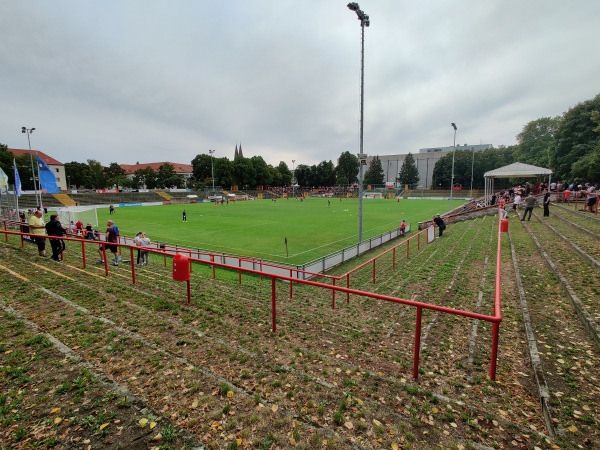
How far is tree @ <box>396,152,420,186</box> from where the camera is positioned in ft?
387

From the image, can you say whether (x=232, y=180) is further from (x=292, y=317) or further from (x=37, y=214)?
(x=292, y=317)

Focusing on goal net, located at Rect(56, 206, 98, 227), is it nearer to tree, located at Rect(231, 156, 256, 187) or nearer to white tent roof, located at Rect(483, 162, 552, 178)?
white tent roof, located at Rect(483, 162, 552, 178)

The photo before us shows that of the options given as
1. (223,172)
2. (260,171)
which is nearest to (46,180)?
(223,172)

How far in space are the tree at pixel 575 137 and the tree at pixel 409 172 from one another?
7622 centimetres

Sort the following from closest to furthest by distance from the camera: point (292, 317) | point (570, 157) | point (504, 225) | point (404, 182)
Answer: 1. point (292, 317)
2. point (504, 225)
3. point (570, 157)
4. point (404, 182)

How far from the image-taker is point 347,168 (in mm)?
133875

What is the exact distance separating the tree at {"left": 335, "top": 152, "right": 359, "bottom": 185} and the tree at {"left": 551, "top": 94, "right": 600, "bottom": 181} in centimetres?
9211

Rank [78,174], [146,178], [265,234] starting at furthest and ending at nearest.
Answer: [146,178] < [78,174] < [265,234]

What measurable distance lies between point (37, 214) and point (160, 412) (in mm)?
12087

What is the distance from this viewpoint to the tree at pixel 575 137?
37688mm

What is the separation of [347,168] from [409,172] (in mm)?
27885

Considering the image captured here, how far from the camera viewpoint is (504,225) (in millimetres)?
12977

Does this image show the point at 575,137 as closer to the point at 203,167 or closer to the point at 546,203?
the point at 546,203

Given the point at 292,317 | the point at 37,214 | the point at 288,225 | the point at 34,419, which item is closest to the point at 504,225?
the point at 292,317
